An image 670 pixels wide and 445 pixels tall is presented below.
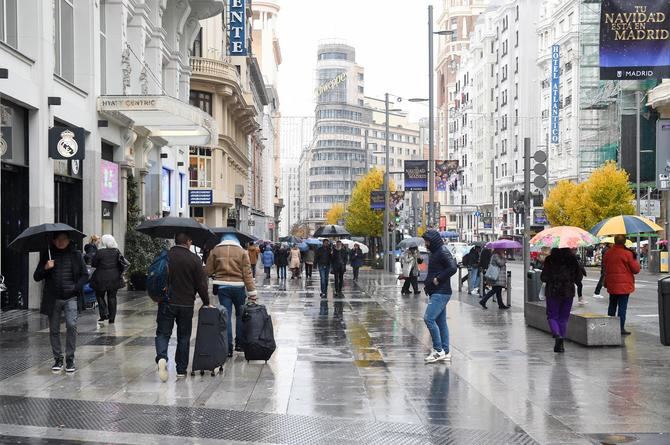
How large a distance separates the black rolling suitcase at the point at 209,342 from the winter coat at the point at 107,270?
6.17 m

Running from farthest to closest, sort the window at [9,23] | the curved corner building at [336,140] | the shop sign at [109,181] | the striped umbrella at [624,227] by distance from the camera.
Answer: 1. the curved corner building at [336,140]
2. the shop sign at [109,181]
3. the window at [9,23]
4. the striped umbrella at [624,227]

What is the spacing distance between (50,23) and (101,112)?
15.8 feet

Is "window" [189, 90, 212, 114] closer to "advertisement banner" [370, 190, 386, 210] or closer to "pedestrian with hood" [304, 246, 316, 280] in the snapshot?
"advertisement banner" [370, 190, 386, 210]

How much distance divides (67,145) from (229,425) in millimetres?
13138

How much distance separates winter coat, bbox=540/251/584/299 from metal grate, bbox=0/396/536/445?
5741 millimetres

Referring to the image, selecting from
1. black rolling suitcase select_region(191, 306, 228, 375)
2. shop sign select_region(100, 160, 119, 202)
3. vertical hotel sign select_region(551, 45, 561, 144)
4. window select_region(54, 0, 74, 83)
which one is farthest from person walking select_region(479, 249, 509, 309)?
vertical hotel sign select_region(551, 45, 561, 144)

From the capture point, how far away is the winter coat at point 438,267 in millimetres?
12094

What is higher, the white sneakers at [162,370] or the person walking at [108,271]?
the person walking at [108,271]

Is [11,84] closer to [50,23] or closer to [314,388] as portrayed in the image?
Answer: [50,23]

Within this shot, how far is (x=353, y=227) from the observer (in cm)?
8075

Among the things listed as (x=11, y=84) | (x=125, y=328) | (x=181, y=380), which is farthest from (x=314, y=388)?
(x=11, y=84)

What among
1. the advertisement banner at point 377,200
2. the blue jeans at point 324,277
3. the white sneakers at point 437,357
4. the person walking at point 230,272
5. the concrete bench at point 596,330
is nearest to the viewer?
the person walking at point 230,272

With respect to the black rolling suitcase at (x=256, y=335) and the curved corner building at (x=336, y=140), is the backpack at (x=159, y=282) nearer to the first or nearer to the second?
the black rolling suitcase at (x=256, y=335)

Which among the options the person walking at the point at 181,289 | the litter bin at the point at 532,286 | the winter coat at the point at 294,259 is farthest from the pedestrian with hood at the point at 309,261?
the person walking at the point at 181,289
